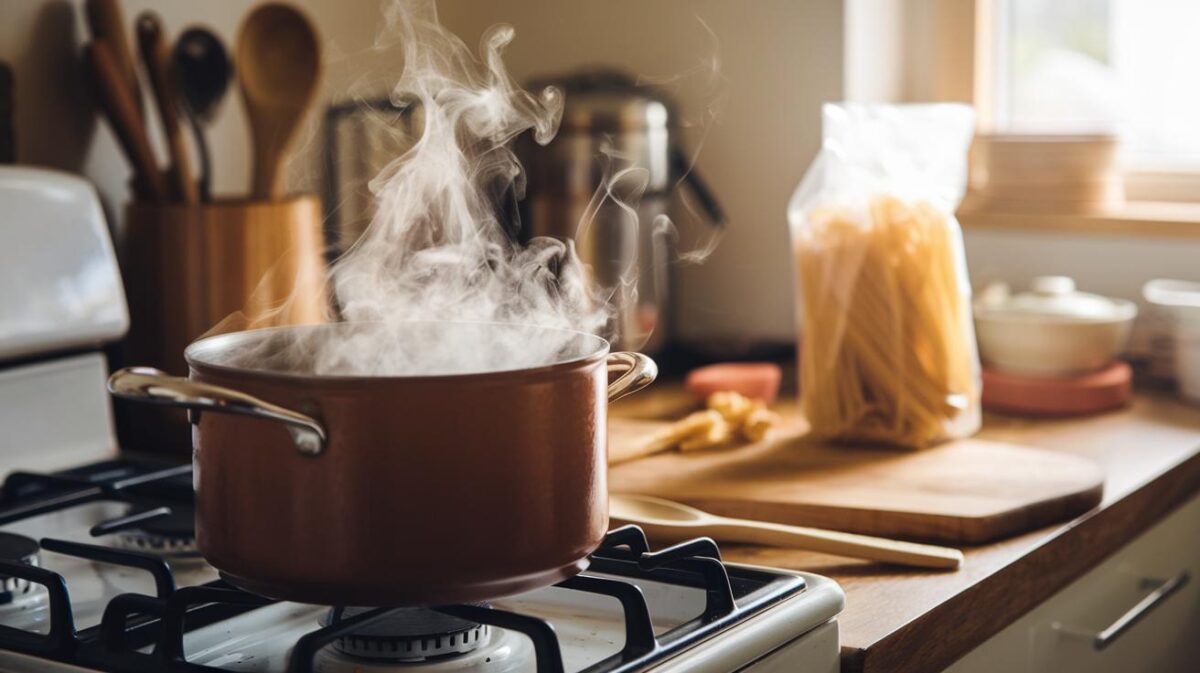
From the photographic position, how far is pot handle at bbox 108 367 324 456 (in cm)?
64

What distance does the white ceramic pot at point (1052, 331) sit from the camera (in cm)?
159

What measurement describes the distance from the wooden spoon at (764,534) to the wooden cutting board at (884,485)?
0.03 meters

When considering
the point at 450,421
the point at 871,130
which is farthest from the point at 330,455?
the point at 871,130

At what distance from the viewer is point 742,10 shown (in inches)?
73.6

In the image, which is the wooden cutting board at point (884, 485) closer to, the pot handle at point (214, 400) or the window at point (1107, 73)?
the pot handle at point (214, 400)

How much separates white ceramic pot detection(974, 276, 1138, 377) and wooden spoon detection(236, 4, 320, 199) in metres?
0.84

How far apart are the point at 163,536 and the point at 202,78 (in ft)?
2.12

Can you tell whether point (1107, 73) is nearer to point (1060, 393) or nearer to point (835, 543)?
point (1060, 393)

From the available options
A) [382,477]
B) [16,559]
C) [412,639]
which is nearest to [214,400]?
[382,477]

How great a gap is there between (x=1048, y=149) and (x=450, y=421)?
55.3 inches

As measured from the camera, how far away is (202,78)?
58.2 inches

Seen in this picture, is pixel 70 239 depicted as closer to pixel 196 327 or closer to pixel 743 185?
pixel 196 327

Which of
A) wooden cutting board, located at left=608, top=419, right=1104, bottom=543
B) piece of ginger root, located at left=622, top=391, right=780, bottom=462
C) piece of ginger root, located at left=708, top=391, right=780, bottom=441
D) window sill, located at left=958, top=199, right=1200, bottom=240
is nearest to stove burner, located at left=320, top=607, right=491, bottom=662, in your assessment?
wooden cutting board, located at left=608, top=419, right=1104, bottom=543

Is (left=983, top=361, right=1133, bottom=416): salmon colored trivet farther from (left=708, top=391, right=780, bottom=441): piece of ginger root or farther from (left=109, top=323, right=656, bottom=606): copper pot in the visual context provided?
(left=109, top=323, right=656, bottom=606): copper pot
